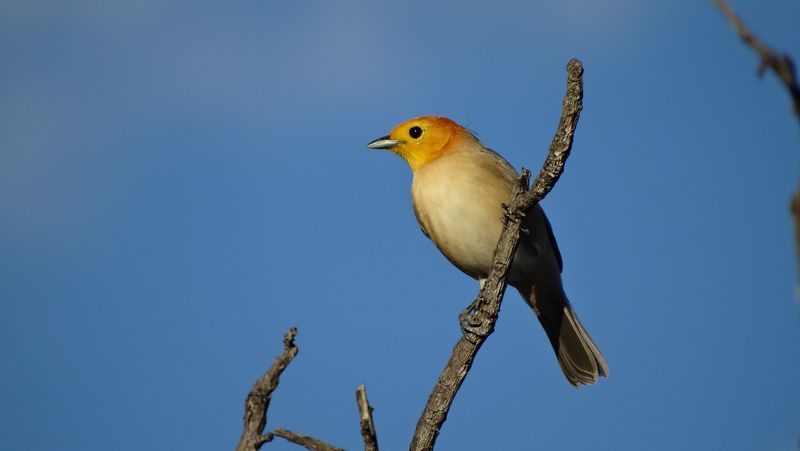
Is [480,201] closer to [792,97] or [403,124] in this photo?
[403,124]

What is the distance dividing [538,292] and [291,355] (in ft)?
17.2

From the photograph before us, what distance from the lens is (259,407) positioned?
504cm

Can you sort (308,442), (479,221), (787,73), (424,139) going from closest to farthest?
(787,73), (308,442), (479,221), (424,139)

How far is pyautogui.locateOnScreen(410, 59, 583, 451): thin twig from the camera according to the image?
230 inches

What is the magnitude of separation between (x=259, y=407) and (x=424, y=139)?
5276mm

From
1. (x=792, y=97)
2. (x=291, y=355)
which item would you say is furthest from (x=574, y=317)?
(x=792, y=97)

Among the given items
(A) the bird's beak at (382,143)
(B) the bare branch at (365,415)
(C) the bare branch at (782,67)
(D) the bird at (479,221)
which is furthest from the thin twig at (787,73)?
(A) the bird's beak at (382,143)

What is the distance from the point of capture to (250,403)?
5051 mm

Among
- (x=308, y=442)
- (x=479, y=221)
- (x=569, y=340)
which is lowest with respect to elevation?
(x=308, y=442)

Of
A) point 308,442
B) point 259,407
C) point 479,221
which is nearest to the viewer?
point 259,407

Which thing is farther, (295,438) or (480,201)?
(480,201)

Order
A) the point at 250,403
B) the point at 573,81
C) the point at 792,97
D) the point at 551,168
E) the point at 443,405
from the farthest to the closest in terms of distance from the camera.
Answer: the point at 443,405 → the point at 551,168 → the point at 573,81 → the point at 250,403 → the point at 792,97

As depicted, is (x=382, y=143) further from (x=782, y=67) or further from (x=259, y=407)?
(x=782, y=67)

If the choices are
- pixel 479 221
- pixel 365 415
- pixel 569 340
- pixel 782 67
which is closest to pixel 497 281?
pixel 479 221
